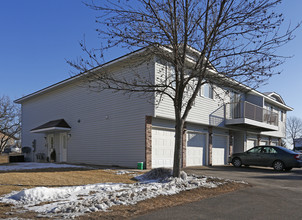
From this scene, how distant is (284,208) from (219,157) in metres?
13.3

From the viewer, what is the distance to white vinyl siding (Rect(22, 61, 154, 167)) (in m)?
14.1

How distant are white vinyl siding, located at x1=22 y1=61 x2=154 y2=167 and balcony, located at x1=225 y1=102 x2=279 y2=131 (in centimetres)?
808

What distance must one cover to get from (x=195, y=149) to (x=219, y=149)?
330 cm

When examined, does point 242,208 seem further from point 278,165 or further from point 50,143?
point 50,143

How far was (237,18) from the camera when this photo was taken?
8.27 m

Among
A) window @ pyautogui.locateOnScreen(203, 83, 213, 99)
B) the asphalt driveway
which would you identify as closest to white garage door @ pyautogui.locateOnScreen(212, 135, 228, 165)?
window @ pyautogui.locateOnScreen(203, 83, 213, 99)

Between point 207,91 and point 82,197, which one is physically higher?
point 207,91

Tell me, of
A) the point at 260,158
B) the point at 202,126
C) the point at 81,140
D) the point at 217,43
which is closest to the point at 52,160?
the point at 81,140

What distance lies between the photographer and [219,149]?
19.2 metres

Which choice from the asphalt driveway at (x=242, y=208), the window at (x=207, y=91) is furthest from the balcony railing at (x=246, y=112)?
the asphalt driveway at (x=242, y=208)

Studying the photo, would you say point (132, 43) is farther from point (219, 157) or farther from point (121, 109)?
point (219, 157)

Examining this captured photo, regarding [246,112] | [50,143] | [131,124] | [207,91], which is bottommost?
[50,143]

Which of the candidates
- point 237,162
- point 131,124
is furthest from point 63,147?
point 237,162

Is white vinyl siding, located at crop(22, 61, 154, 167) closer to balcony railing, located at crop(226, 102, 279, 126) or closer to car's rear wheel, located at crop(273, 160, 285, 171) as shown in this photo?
car's rear wheel, located at crop(273, 160, 285, 171)
